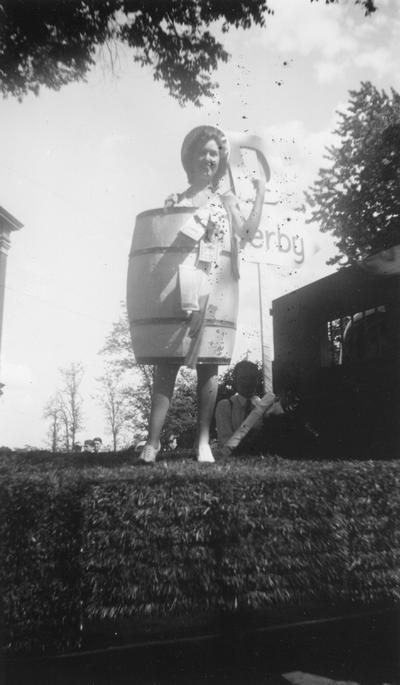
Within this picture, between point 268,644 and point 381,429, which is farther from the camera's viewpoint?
point 381,429

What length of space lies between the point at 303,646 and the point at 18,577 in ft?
4.22

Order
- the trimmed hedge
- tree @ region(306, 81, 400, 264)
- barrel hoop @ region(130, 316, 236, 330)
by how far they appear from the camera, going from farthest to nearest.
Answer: tree @ region(306, 81, 400, 264)
barrel hoop @ region(130, 316, 236, 330)
the trimmed hedge

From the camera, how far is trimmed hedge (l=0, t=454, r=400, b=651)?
6.03ft

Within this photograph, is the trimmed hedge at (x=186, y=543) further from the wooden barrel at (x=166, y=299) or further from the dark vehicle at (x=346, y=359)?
the dark vehicle at (x=346, y=359)

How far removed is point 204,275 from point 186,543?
1298 mm

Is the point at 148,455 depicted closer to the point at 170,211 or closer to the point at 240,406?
the point at 240,406

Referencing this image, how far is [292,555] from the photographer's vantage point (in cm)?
212

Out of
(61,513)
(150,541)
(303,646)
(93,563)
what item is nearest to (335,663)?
(303,646)

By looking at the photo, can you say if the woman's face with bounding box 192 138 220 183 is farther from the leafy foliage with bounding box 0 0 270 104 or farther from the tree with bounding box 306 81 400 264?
the tree with bounding box 306 81 400 264

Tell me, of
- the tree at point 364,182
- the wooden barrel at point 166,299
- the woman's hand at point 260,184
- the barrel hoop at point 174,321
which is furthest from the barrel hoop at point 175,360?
the tree at point 364,182

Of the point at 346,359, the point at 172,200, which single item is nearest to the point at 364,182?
the point at 346,359

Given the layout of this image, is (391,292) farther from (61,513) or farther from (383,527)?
(61,513)

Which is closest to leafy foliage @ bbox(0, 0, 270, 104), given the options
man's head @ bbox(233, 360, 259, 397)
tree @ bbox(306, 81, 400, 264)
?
man's head @ bbox(233, 360, 259, 397)

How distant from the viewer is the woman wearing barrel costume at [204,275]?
2578mm
